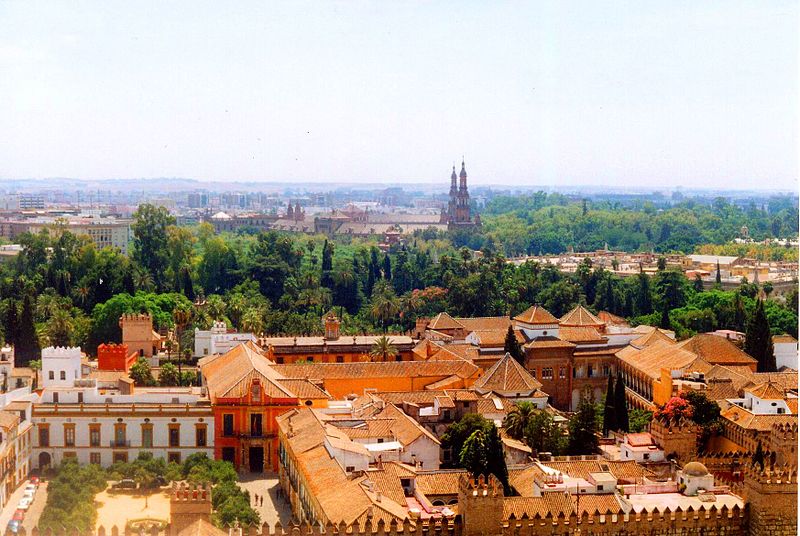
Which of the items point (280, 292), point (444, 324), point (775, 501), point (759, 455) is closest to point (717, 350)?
point (444, 324)

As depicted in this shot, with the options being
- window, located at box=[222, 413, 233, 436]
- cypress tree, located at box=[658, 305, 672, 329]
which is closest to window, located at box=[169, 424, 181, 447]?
window, located at box=[222, 413, 233, 436]

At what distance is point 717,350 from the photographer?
83.3 ft

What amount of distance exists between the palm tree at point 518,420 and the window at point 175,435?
17.3 feet

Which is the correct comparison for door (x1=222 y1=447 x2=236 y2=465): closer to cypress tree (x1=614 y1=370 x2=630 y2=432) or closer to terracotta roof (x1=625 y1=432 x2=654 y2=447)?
cypress tree (x1=614 y1=370 x2=630 y2=432)

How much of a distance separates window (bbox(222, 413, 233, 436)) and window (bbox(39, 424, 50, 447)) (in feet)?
8.95

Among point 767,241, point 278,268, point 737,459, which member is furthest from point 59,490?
point 767,241

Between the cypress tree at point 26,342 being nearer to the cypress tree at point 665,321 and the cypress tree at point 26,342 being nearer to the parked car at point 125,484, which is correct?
the parked car at point 125,484

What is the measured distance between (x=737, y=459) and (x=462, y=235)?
55.1 m

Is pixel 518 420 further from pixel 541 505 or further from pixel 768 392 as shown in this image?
pixel 541 505

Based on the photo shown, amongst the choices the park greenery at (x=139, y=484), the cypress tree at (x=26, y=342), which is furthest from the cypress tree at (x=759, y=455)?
the cypress tree at (x=26, y=342)

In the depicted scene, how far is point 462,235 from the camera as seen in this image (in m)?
72.2

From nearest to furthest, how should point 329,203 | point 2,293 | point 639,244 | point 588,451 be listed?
1. point 588,451
2. point 2,293
3. point 639,244
4. point 329,203

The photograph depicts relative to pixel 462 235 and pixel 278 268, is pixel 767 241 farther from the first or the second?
pixel 278 268

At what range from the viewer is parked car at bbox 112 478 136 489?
1916cm
